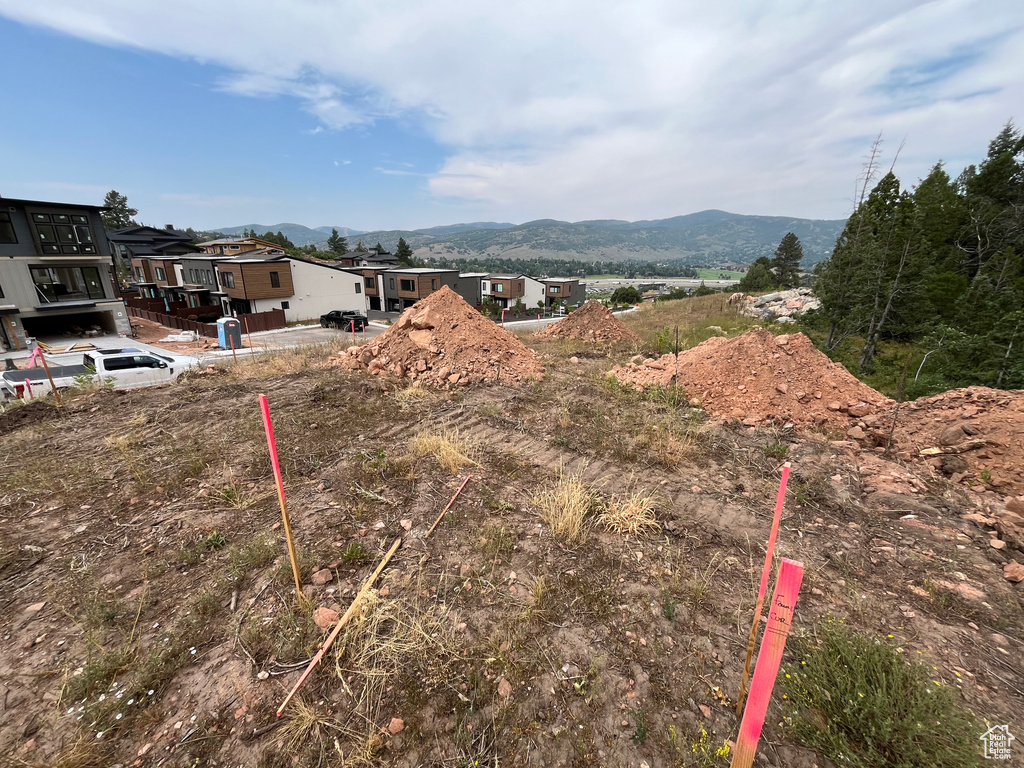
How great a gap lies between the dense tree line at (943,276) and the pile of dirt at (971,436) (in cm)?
388

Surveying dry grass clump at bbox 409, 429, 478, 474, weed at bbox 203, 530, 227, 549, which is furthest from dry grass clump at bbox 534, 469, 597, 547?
weed at bbox 203, 530, 227, 549

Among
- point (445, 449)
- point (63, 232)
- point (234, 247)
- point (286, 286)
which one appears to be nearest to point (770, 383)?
point (445, 449)

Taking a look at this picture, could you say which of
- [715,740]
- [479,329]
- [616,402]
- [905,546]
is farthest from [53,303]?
[905,546]

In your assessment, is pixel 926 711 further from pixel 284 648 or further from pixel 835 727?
pixel 284 648

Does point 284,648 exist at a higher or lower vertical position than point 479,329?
lower

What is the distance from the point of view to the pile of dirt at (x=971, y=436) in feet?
18.6

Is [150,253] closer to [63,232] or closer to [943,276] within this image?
[63,232]

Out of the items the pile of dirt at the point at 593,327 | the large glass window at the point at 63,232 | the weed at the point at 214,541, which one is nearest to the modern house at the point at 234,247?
the large glass window at the point at 63,232

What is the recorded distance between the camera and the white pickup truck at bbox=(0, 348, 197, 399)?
11416 millimetres

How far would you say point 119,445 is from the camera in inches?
277

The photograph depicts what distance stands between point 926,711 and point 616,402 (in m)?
7.41

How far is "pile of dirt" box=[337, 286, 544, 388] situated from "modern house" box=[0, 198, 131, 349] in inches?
892

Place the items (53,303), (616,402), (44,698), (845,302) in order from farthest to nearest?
1. (53,303)
2. (845,302)
3. (616,402)
4. (44,698)

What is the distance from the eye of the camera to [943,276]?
17.4 meters
